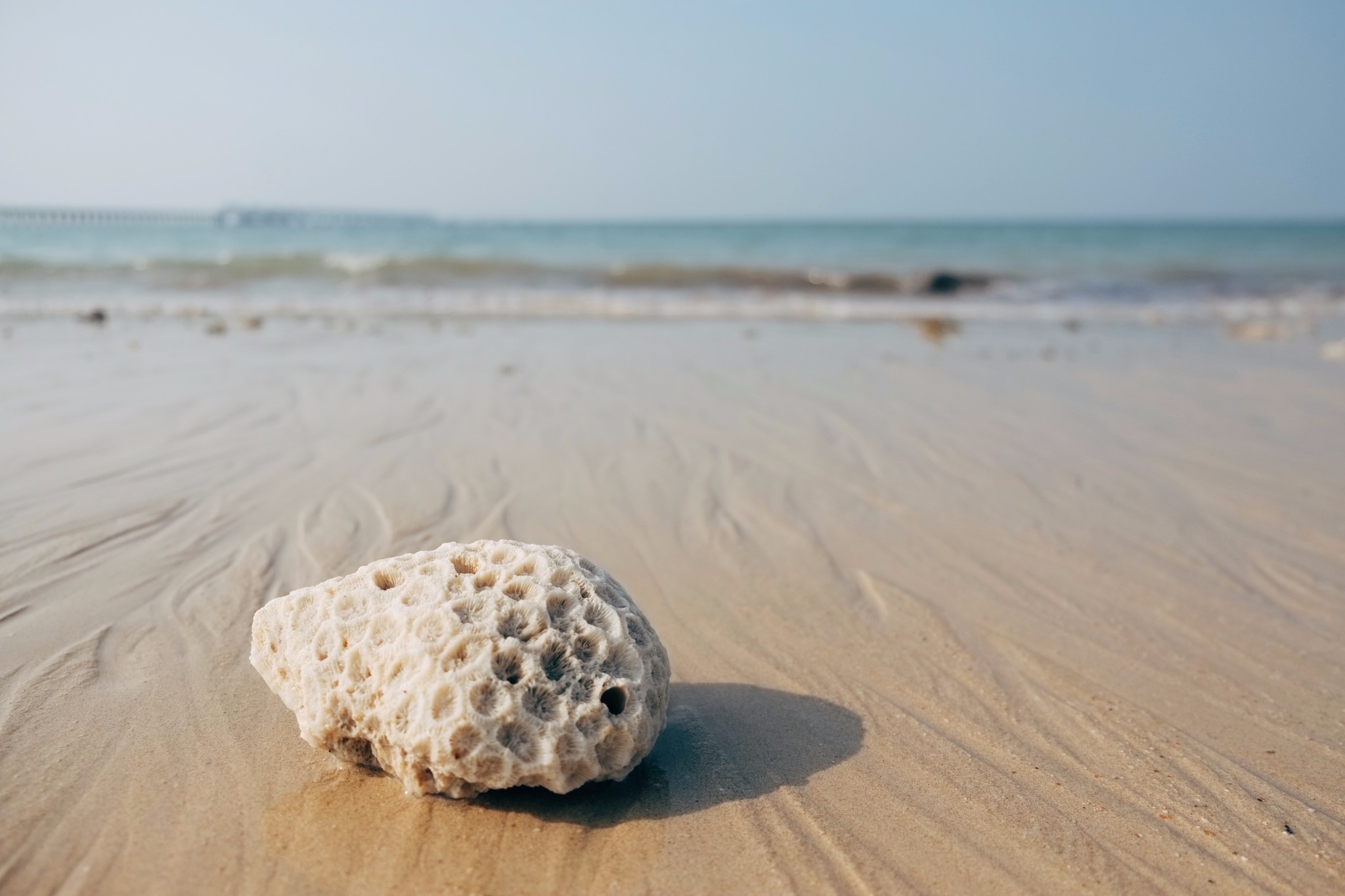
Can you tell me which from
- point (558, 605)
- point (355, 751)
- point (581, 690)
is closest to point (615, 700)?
point (581, 690)

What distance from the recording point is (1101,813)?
2303 millimetres

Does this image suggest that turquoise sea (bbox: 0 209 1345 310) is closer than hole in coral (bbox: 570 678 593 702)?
No

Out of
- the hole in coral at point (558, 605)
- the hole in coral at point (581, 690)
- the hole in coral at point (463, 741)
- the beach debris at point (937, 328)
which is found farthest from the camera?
the beach debris at point (937, 328)

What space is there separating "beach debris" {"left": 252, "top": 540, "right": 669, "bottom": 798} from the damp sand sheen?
170 millimetres

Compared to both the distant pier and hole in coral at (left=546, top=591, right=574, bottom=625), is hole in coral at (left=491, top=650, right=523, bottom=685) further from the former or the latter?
the distant pier

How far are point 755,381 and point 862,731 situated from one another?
512 centimetres

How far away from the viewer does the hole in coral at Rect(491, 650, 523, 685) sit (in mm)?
2152

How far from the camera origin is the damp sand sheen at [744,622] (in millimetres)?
2133

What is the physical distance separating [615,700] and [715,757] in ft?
1.35

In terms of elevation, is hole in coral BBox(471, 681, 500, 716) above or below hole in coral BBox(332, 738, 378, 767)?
above

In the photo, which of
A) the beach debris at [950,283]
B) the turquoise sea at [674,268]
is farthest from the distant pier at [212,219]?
the beach debris at [950,283]

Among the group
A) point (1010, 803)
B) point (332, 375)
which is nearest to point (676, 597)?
point (1010, 803)

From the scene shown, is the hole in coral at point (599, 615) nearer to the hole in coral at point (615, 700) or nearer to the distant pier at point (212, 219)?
the hole in coral at point (615, 700)

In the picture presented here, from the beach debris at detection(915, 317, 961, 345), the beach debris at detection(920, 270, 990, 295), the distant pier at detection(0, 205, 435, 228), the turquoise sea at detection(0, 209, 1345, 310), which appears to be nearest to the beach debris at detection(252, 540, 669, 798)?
the beach debris at detection(915, 317, 961, 345)
